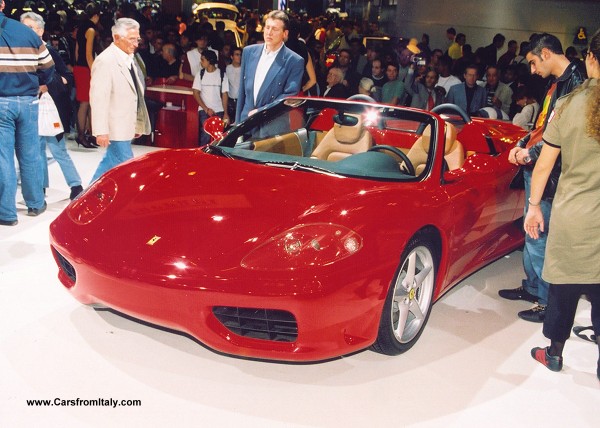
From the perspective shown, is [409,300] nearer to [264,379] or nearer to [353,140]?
[264,379]

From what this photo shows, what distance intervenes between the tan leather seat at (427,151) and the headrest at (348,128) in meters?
0.37

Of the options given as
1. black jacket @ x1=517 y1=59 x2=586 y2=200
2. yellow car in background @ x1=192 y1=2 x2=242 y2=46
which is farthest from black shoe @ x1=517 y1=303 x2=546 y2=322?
yellow car in background @ x1=192 y1=2 x2=242 y2=46

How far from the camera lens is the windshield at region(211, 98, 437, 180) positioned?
3.81 meters

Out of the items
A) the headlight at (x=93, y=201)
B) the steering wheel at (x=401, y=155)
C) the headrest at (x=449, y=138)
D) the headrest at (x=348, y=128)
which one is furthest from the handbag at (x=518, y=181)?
the headlight at (x=93, y=201)

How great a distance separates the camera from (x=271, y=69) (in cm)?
567

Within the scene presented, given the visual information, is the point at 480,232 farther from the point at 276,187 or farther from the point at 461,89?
the point at 461,89

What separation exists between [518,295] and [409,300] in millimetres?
1323

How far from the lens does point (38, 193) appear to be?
18.2 ft

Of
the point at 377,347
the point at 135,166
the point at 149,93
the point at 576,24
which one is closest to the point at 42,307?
the point at 135,166

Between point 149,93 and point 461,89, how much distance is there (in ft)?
13.5

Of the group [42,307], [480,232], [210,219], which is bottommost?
[42,307]

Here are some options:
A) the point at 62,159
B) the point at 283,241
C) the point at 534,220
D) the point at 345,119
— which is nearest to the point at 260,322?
the point at 283,241

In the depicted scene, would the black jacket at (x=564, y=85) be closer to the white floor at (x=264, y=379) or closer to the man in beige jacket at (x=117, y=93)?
the white floor at (x=264, y=379)

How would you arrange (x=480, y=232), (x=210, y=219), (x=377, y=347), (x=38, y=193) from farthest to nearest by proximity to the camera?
(x=38, y=193)
(x=480, y=232)
(x=377, y=347)
(x=210, y=219)
